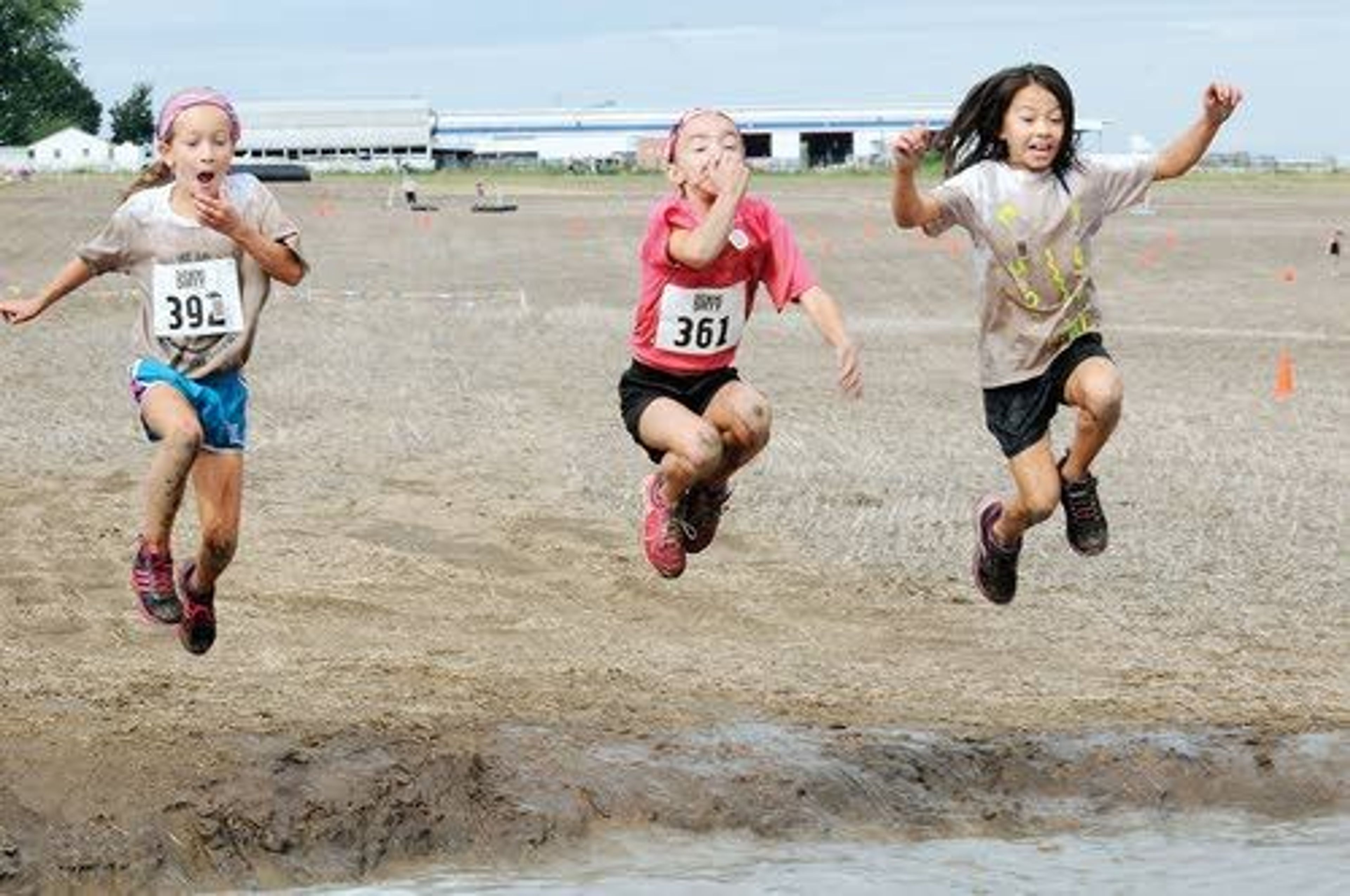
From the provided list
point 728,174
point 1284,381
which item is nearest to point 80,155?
point 1284,381

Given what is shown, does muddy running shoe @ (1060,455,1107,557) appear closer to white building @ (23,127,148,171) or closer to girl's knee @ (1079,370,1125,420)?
girl's knee @ (1079,370,1125,420)

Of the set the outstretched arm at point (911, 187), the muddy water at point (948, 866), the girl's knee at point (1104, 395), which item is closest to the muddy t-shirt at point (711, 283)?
the outstretched arm at point (911, 187)

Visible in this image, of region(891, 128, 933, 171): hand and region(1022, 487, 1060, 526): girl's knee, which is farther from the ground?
region(891, 128, 933, 171): hand

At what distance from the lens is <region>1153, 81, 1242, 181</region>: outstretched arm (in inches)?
421

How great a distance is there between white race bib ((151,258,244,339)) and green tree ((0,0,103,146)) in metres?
142

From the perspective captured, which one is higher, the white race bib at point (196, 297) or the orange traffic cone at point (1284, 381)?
the white race bib at point (196, 297)

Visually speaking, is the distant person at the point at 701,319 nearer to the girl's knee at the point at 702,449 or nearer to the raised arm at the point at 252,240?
the girl's knee at the point at 702,449

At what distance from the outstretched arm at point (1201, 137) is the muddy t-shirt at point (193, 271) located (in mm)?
3327

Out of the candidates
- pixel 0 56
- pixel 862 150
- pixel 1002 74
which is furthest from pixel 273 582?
pixel 0 56

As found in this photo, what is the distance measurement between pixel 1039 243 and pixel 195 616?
355 cm

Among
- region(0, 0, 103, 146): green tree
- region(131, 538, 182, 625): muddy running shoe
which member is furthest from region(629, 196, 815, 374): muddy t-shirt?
region(0, 0, 103, 146): green tree

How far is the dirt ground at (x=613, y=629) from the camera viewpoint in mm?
11102

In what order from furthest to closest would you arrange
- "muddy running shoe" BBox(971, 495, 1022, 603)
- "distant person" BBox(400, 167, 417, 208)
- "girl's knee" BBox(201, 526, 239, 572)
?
"distant person" BBox(400, 167, 417, 208) < "muddy running shoe" BBox(971, 495, 1022, 603) < "girl's knee" BBox(201, 526, 239, 572)

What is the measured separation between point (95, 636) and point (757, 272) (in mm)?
4938
